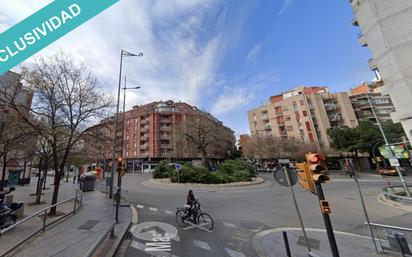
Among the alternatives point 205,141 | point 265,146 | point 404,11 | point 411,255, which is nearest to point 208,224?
point 411,255

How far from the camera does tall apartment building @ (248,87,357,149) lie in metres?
49.6

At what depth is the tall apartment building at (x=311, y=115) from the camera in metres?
49.6

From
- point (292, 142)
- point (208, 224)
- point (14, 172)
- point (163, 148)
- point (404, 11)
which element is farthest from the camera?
point (163, 148)

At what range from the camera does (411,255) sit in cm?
495

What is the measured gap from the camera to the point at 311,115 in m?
50.8

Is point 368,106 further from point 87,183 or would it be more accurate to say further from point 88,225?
point 88,225

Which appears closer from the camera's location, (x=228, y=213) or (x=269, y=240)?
(x=269, y=240)

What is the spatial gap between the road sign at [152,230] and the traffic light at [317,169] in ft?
18.0

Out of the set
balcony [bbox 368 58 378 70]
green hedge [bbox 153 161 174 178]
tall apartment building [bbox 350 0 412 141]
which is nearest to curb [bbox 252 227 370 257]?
tall apartment building [bbox 350 0 412 141]

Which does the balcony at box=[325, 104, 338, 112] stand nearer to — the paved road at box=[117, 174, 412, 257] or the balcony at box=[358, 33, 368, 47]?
the balcony at box=[358, 33, 368, 47]

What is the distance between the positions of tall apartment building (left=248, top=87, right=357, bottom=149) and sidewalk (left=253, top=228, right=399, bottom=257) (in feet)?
152

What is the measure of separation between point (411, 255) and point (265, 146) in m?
43.9

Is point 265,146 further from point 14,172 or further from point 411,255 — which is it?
point 14,172

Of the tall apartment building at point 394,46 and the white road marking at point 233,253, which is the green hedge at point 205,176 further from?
the white road marking at point 233,253
